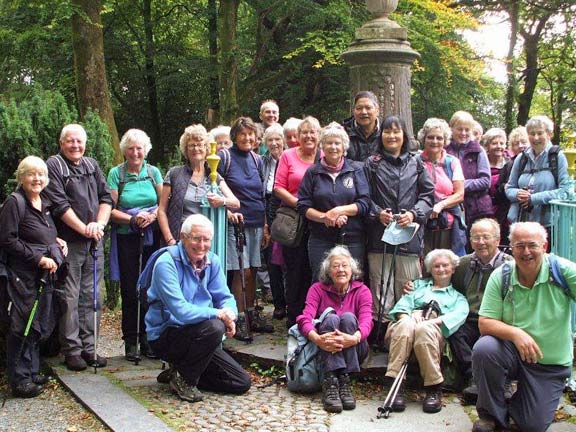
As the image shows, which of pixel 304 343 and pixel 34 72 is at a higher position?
pixel 34 72

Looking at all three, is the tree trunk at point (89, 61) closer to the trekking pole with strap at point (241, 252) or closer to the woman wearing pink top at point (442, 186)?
the trekking pole with strap at point (241, 252)

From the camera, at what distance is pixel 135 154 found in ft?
19.8

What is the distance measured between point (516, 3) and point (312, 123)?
1261 centimetres

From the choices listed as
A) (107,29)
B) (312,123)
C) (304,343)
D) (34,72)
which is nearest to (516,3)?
(107,29)

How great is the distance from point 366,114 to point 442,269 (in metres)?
1.46

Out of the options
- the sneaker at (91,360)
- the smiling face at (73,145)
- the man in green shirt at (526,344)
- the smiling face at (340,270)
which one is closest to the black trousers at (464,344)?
the man in green shirt at (526,344)

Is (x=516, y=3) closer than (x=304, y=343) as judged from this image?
No

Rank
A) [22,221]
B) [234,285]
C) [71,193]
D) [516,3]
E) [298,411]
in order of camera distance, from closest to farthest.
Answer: [298,411] < [22,221] < [71,193] < [234,285] < [516,3]

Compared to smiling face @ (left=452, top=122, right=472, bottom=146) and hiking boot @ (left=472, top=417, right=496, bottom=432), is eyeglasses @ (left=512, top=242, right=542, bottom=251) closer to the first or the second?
hiking boot @ (left=472, top=417, right=496, bottom=432)

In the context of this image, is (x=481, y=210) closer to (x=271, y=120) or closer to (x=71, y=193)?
(x=271, y=120)

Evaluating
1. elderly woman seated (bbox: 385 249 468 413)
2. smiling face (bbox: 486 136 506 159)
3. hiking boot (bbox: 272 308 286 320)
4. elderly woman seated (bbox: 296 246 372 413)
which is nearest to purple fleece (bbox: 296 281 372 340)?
elderly woman seated (bbox: 296 246 372 413)

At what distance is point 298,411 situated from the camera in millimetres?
5047

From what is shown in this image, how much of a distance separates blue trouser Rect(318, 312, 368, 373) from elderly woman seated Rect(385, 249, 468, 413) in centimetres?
27

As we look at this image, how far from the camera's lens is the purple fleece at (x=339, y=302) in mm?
5441
